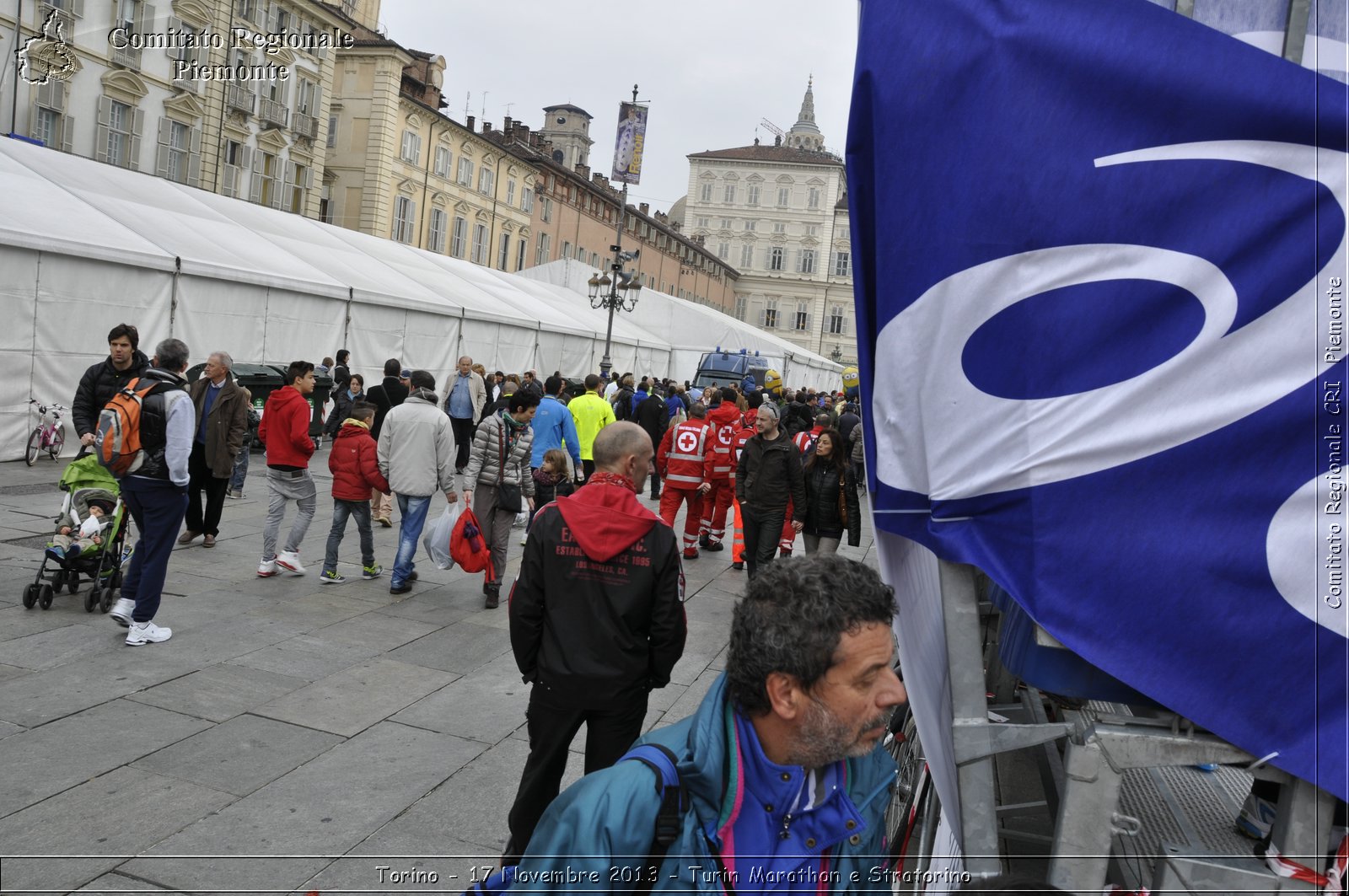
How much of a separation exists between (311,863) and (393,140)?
142 feet

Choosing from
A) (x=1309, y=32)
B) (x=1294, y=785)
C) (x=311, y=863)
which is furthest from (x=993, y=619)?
(x=311, y=863)

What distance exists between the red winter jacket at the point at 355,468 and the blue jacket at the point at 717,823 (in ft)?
23.2

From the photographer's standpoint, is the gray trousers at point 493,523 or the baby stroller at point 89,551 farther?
the gray trousers at point 493,523

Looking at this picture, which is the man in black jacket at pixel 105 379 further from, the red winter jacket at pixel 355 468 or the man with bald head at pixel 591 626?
the man with bald head at pixel 591 626

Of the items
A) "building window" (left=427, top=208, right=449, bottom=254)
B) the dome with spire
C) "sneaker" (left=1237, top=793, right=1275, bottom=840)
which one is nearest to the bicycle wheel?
"sneaker" (left=1237, top=793, right=1275, bottom=840)

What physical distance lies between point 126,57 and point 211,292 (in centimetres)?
1740

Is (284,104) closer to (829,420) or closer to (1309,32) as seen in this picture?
(829,420)

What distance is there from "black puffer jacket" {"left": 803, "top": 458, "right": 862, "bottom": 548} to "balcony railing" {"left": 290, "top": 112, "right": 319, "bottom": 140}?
33980 millimetres

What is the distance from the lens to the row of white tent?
44.4 ft

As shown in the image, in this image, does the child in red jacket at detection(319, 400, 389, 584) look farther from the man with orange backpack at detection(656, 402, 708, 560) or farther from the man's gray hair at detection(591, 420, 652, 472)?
the man's gray hair at detection(591, 420, 652, 472)

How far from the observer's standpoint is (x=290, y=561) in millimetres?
8805

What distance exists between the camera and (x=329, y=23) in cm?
3981

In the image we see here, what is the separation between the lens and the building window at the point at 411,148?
44406 millimetres

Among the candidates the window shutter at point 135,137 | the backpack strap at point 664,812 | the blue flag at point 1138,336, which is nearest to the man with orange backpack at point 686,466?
the blue flag at point 1138,336
